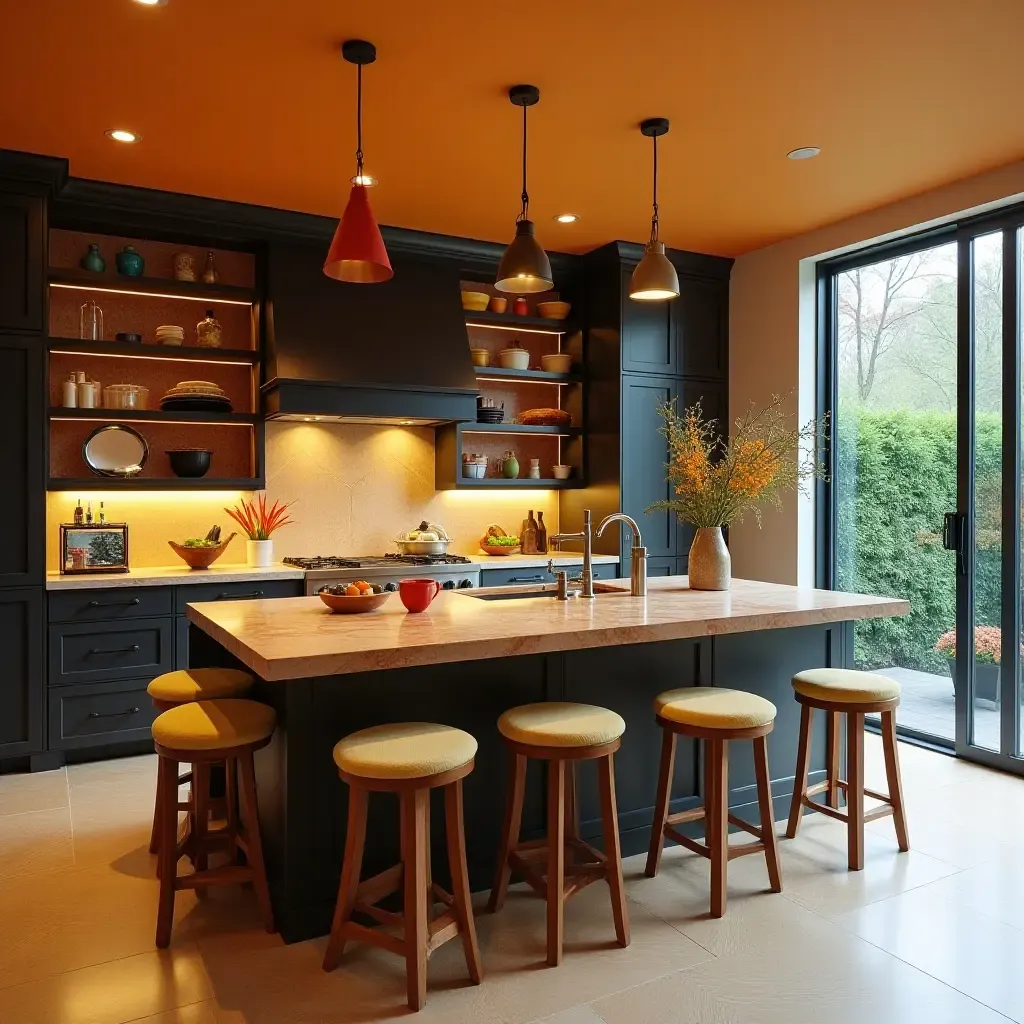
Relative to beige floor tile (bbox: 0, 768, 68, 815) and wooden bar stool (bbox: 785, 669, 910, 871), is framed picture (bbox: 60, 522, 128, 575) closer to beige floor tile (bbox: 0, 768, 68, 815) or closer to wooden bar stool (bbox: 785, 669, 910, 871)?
beige floor tile (bbox: 0, 768, 68, 815)

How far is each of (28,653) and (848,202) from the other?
483 centimetres

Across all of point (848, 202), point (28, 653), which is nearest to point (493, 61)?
point (848, 202)

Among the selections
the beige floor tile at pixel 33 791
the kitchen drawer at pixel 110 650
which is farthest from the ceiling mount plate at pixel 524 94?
the beige floor tile at pixel 33 791

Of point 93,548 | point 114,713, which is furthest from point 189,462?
point 114,713

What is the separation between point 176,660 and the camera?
4.35m

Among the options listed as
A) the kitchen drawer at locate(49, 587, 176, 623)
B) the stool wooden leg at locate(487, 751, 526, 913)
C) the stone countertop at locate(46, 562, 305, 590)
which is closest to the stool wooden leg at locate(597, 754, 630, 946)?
the stool wooden leg at locate(487, 751, 526, 913)

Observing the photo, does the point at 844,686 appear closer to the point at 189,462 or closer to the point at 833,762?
the point at 833,762

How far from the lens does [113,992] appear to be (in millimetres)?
2244

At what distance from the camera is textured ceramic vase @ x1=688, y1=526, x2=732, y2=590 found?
363cm

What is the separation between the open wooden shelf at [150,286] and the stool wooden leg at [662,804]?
11.6ft

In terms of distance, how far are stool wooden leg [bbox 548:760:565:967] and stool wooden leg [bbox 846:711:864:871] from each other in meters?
1.22

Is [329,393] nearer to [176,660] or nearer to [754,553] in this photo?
[176,660]

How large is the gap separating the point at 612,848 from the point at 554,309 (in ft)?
13.2

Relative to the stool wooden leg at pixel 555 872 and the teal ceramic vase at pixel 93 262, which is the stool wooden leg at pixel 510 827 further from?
the teal ceramic vase at pixel 93 262
